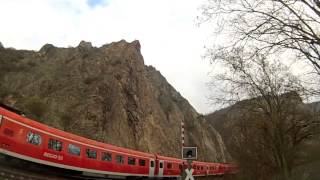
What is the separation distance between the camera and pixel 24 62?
71062 millimetres

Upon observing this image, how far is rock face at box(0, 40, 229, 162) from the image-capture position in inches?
2210

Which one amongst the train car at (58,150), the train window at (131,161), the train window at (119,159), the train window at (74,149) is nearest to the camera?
the train car at (58,150)

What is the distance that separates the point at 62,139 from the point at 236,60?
44.6ft

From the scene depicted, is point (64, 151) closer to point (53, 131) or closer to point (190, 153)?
point (53, 131)

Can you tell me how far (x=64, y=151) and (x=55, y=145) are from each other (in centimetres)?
82

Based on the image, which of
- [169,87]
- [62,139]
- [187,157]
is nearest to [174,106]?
[169,87]

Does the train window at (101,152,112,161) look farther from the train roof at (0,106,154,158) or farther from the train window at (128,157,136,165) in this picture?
the train window at (128,157,136,165)

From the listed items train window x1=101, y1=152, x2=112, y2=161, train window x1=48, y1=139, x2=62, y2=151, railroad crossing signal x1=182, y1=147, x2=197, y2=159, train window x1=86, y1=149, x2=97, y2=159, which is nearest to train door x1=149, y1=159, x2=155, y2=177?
train window x1=101, y1=152, x2=112, y2=161

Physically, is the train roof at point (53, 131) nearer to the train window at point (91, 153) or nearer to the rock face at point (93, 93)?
the train window at point (91, 153)

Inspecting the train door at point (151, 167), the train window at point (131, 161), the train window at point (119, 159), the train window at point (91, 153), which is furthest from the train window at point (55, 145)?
the train door at point (151, 167)

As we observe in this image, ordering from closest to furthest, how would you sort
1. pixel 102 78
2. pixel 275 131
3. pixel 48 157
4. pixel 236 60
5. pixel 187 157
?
1. pixel 236 60
2. pixel 187 157
3. pixel 48 157
4. pixel 275 131
5. pixel 102 78

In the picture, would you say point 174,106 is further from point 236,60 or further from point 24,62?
point 236,60

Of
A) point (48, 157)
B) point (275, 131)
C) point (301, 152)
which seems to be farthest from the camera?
point (301, 152)

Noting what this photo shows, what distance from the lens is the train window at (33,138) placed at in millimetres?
21859
